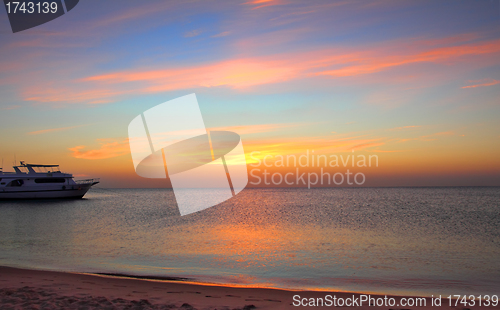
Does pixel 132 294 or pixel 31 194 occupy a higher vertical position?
A: pixel 31 194

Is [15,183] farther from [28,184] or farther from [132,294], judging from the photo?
[132,294]

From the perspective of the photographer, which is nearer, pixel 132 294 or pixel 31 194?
pixel 132 294

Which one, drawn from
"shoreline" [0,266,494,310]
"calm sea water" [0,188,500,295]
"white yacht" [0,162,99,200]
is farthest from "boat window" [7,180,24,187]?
"shoreline" [0,266,494,310]

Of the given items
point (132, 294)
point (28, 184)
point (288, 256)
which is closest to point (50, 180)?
point (28, 184)

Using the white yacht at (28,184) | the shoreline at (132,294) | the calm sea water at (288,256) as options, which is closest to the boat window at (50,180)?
the white yacht at (28,184)

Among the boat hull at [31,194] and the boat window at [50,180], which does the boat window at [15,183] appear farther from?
the boat window at [50,180]

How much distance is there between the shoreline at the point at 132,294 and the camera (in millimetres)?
7785

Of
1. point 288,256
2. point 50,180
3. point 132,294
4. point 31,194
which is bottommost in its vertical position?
point 132,294

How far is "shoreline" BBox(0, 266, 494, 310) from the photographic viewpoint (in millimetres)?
7785

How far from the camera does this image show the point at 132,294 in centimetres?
882

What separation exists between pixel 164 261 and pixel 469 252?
50.2ft

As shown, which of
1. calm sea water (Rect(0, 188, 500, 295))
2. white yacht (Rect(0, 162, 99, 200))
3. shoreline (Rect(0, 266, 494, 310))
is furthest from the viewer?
white yacht (Rect(0, 162, 99, 200))

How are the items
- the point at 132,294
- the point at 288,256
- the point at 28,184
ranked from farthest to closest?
the point at 28,184 < the point at 288,256 < the point at 132,294

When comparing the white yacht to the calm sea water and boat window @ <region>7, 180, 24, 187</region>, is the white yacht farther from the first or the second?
the calm sea water
